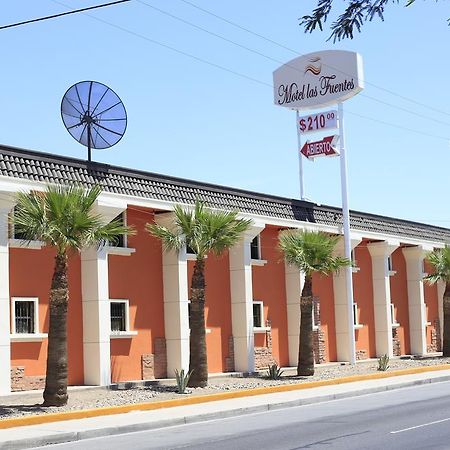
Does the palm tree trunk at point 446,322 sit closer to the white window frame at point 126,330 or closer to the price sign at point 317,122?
the price sign at point 317,122

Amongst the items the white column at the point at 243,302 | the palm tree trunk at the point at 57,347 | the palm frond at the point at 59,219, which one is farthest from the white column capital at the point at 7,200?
the white column at the point at 243,302

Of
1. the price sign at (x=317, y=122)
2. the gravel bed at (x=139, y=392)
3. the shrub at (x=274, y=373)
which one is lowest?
the gravel bed at (x=139, y=392)

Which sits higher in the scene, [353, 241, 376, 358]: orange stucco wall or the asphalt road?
[353, 241, 376, 358]: orange stucco wall

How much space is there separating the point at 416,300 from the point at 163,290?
1750cm

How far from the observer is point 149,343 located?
28344 mm

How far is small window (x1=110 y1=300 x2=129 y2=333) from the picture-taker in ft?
89.7

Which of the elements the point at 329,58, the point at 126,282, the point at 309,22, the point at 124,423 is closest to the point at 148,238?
the point at 126,282

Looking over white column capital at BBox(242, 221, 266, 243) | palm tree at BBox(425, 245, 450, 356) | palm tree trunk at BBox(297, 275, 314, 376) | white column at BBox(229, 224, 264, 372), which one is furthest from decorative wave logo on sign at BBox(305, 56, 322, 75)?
palm tree trunk at BBox(297, 275, 314, 376)

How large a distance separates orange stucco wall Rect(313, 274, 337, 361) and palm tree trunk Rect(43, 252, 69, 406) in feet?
56.1

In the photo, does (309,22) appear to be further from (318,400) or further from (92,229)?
(318,400)

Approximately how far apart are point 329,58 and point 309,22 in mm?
33173

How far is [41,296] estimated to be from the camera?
987 inches

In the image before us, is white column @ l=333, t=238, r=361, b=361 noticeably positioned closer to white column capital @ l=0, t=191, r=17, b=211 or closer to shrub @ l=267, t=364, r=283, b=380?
shrub @ l=267, t=364, r=283, b=380

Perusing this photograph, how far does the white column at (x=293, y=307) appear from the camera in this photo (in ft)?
112
